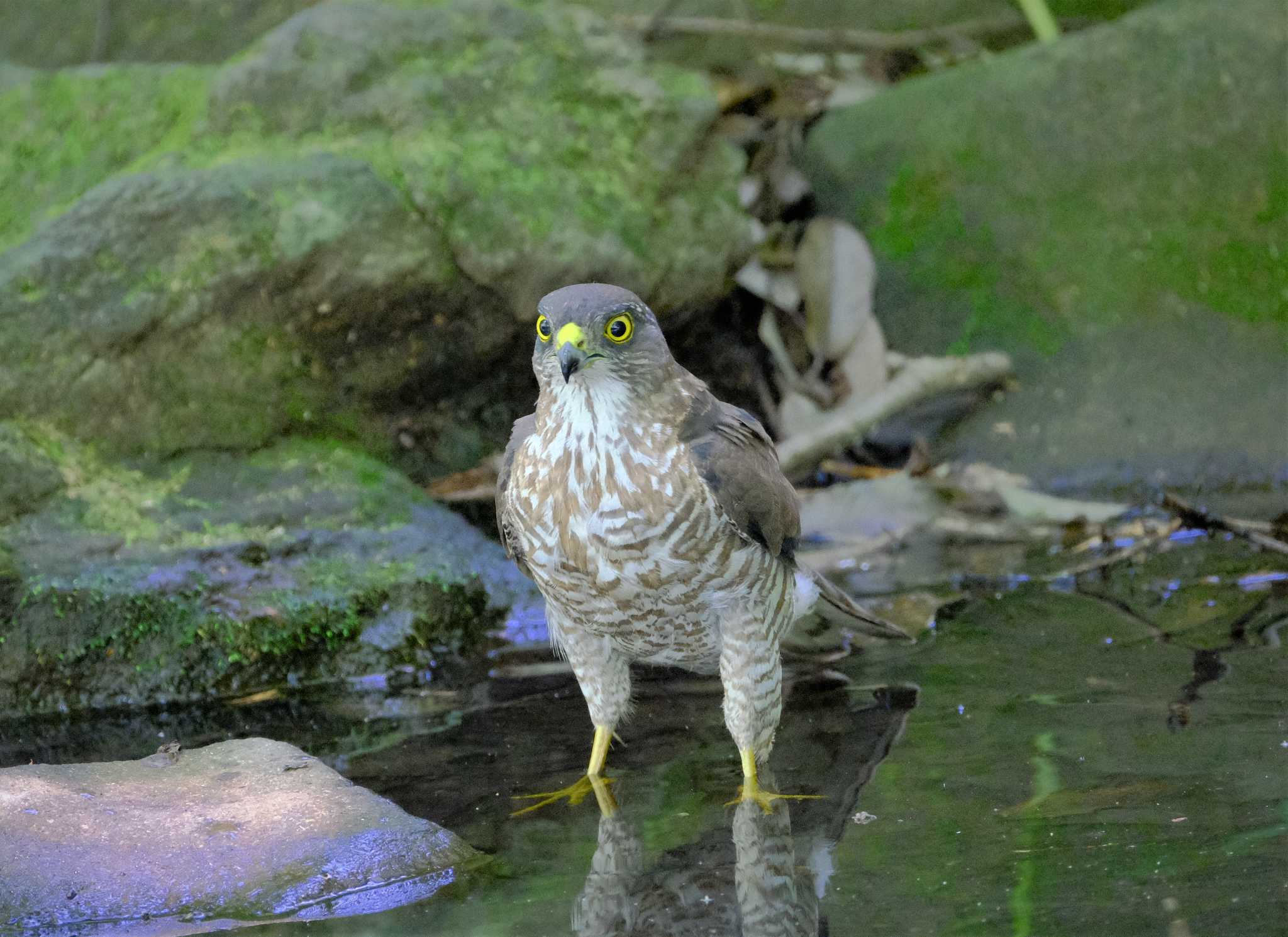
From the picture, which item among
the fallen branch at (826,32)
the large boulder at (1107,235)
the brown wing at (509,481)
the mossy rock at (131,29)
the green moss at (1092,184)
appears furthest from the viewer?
the fallen branch at (826,32)

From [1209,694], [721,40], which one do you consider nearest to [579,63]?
[721,40]

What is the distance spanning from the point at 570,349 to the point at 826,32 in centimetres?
603

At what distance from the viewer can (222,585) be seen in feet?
16.5

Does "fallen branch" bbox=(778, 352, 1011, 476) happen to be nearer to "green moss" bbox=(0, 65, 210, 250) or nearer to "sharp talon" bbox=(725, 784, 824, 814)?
"sharp talon" bbox=(725, 784, 824, 814)

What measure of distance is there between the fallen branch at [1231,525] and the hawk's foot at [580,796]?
2.70 metres

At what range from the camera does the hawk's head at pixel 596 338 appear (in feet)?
11.8

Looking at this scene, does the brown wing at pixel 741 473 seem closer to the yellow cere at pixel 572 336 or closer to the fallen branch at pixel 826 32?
the yellow cere at pixel 572 336

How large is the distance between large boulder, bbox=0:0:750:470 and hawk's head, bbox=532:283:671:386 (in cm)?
238

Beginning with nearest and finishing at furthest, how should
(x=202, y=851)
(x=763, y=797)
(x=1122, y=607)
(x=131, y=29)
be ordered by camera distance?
1. (x=202, y=851)
2. (x=763, y=797)
3. (x=1122, y=607)
4. (x=131, y=29)

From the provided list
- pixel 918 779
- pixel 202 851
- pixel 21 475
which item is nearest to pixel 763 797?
pixel 918 779

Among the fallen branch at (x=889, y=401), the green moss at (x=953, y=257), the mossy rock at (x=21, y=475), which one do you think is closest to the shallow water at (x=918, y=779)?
the mossy rock at (x=21, y=475)

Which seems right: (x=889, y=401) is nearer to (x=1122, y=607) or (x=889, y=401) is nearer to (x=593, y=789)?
(x=1122, y=607)

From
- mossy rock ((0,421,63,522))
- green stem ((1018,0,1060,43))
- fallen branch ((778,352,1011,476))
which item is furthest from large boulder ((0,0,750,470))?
green stem ((1018,0,1060,43))

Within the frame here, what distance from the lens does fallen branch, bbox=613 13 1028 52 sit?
873cm
